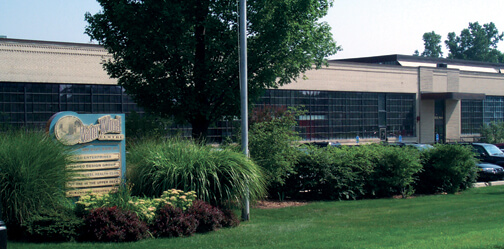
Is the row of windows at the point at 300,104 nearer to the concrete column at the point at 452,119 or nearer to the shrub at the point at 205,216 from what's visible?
the concrete column at the point at 452,119

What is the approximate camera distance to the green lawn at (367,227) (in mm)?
9391

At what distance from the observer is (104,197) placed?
1108cm

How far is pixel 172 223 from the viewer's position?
10625mm

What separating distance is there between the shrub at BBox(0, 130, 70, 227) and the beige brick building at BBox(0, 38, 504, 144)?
724 inches

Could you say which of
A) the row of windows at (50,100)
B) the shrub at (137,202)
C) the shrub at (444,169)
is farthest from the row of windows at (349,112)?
the shrub at (137,202)

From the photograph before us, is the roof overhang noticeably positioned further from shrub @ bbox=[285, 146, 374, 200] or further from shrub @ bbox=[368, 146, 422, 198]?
shrub @ bbox=[285, 146, 374, 200]

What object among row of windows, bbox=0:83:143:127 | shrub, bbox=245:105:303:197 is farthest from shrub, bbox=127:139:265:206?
row of windows, bbox=0:83:143:127

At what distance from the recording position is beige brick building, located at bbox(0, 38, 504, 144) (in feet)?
103

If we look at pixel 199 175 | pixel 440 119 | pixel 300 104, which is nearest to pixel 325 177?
pixel 199 175

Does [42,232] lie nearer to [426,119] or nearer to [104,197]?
[104,197]

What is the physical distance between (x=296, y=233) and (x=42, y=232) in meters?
5.18

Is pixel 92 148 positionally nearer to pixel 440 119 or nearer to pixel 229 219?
pixel 229 219

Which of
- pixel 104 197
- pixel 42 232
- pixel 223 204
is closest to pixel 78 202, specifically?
pixel 104 197

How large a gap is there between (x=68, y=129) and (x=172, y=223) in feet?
11.8
